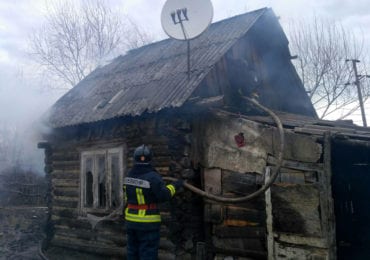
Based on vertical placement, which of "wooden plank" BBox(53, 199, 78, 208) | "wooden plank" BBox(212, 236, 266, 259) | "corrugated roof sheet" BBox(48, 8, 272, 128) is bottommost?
"wooden plank" BBox(212, 236, 266, 259)

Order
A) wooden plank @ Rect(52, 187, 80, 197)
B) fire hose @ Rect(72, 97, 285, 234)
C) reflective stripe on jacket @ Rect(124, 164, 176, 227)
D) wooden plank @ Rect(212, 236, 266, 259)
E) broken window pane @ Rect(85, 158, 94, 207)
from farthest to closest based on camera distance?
wooden plank @ Rect(52, 187, 80, 197) → broken window pane @ Rect(85, 158, 94, 207) → wooden plank @ Rect(212, 236, 266, 259) → fire hose @ Rect(72, 97, 285, 234) → reflective stripe on jacket @ Rect(124, 164, 176, 227)

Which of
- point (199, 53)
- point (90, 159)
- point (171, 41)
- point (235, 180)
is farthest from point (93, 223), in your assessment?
point (171, 41)

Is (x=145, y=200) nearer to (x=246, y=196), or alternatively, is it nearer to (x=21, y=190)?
(x=246, y=196)

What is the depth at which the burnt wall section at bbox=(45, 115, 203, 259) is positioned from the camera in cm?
694

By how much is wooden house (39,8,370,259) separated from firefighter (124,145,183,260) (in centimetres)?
140

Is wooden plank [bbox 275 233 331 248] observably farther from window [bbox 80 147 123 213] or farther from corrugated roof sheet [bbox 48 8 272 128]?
window [bbox 80 147 123 213]

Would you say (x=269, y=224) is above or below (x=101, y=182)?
below

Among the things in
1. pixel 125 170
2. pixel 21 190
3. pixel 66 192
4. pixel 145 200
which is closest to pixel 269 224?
pixel 145 200

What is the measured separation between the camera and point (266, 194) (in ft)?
20.3

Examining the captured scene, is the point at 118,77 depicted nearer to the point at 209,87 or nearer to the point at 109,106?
the point at 109,106

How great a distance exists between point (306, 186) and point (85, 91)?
23.1 feet

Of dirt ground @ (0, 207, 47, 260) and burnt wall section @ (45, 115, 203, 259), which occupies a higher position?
burnt wall section @ (45, 115, 203, 259)

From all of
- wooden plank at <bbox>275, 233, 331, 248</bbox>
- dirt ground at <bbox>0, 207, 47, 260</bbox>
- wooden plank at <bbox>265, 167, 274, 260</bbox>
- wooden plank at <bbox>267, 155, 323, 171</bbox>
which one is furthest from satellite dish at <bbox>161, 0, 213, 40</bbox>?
dirt ground at <bbox>0, 207, 47, 260</bbox>

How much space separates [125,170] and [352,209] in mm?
4485
